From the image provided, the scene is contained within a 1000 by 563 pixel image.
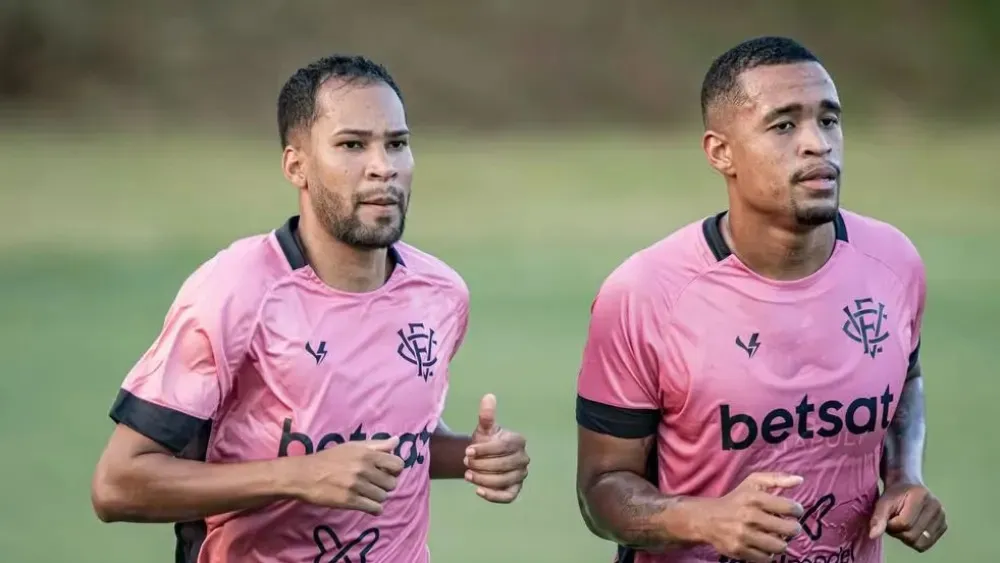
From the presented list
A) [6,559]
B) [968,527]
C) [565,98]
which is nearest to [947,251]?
[565,98]

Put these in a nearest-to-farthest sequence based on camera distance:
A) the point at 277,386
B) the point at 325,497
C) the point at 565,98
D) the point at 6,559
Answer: the point at 325,497
the point at 277,386
the point at 6,559
the point at 565,98

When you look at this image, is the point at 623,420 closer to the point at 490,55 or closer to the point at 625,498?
the point at 625,498

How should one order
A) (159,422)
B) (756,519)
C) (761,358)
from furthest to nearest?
(761,358) < (159,422) < (756,519)

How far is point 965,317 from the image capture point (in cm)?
1026

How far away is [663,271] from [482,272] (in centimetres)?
826

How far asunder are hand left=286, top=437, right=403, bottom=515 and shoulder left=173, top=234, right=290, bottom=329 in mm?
376

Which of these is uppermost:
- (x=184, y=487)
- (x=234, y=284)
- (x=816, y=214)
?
(x=816, y=214)

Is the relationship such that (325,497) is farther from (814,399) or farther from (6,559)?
(6,559)

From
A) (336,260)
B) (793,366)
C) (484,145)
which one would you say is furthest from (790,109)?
(484,145)

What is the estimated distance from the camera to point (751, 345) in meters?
3.33

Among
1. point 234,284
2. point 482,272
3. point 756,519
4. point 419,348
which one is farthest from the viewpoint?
point 482,272

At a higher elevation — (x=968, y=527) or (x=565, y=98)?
(x=565, y=98)

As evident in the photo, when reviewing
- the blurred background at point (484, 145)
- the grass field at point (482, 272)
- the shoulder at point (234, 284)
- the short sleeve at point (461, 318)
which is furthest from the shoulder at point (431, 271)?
the blurred background at point (484, 145)

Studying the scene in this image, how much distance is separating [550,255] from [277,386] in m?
8.93
